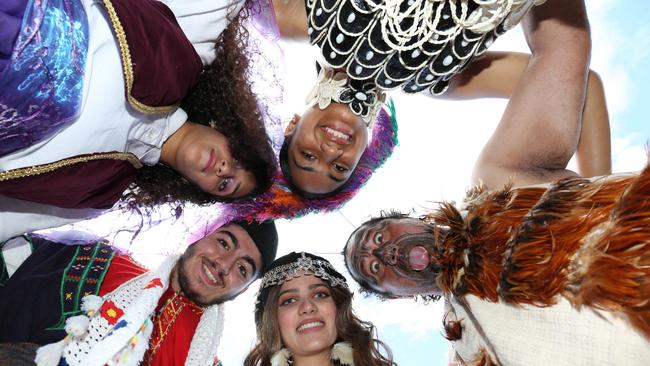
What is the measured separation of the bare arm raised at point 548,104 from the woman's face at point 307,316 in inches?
55.9

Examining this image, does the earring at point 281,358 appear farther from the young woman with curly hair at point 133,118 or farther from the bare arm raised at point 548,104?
the bare arm raised at point 548,104

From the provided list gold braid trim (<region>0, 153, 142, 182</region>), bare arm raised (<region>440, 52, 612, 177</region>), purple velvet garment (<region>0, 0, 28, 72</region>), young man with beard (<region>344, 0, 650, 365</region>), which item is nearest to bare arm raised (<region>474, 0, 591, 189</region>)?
bare arm raised (<region>440, 52, 612, 177</region>)

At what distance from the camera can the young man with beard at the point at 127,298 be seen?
9.09 ft

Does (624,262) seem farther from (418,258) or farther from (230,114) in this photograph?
(230,114)

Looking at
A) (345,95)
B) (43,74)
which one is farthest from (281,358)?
(43,74)

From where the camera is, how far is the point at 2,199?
2684 millimetres

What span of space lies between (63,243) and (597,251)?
2858 mm

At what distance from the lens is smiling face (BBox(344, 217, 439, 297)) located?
9.55 feet

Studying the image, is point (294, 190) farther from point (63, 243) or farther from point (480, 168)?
point (63, 243)

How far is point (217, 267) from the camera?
3500mm

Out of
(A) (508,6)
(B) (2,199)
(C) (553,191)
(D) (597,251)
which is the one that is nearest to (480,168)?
(A) (508,6)

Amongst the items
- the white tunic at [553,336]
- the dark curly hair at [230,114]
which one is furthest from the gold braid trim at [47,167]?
the white tunic at [553,336]

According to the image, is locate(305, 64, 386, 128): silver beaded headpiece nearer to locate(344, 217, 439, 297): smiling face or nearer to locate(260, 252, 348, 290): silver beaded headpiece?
locate(344, 217, 439, 297): smiling face

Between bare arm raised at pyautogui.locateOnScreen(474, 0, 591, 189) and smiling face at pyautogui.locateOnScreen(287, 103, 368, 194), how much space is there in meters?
0.77
